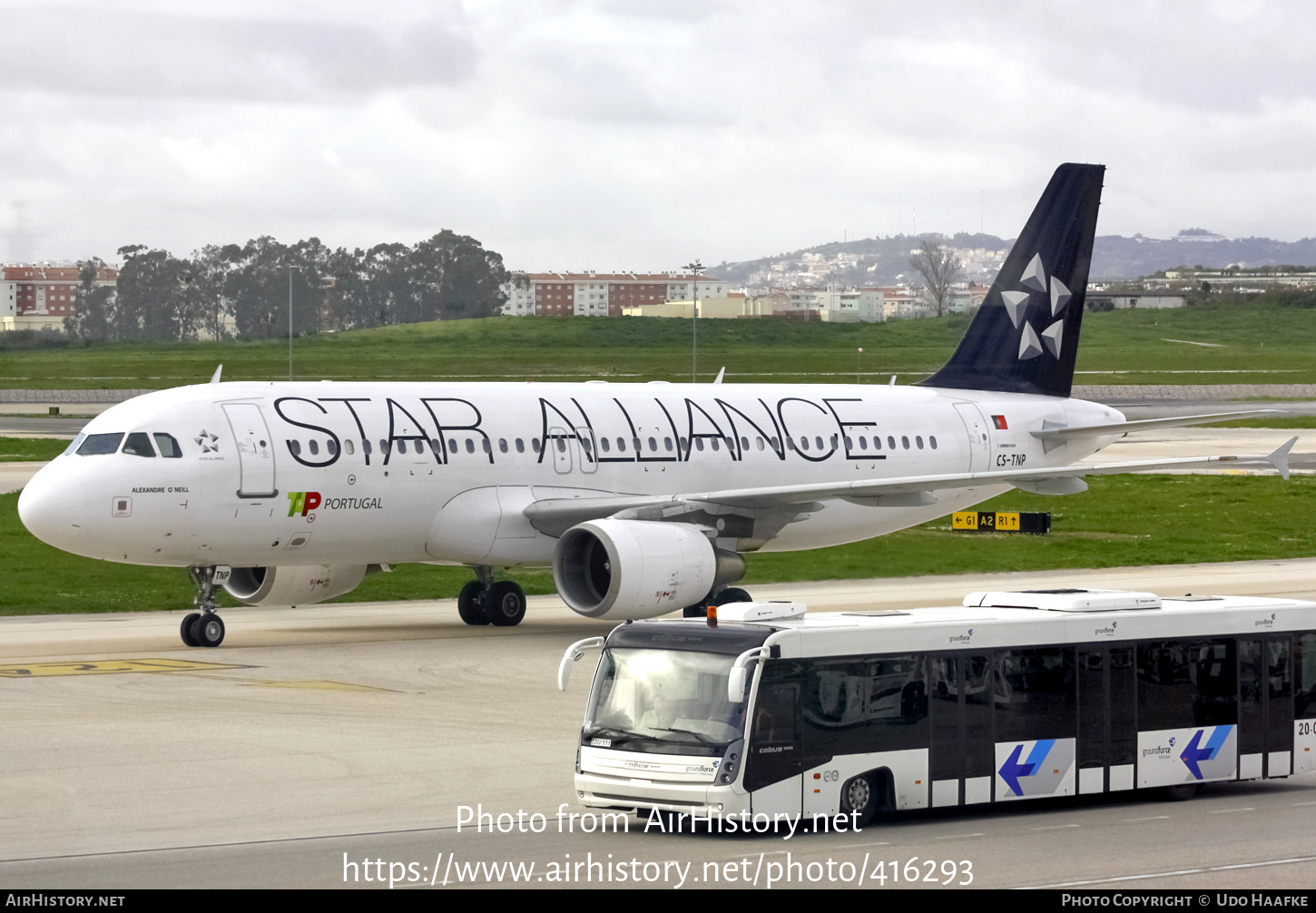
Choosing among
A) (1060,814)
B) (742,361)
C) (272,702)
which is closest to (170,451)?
(272,702)

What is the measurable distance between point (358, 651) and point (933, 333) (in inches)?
5106

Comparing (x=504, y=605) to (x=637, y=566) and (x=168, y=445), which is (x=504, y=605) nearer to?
(x=637, y=566)

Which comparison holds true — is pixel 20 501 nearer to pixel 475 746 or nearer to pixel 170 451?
pixel 170 451

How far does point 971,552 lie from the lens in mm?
48531

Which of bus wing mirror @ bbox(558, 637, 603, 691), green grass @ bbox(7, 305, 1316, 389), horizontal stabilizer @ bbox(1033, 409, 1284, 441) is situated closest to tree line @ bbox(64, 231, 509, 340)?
green grass @ bbox(7, 305, 1316, 389)

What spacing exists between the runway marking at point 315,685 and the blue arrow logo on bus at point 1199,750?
1240 cm

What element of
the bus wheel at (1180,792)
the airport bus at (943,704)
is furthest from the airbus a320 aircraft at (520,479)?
the bus wheel at (1180,792)

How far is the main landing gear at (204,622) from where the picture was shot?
105ft

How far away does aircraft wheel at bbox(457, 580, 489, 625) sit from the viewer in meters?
36.1

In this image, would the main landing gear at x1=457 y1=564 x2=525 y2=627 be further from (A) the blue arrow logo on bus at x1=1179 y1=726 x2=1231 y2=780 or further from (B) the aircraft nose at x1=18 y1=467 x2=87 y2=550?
(A) the blue arrow logo on bus at x1=1179 y1=726 x2=1231 y2=780

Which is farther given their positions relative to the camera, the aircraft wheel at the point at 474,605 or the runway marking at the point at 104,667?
the aircraft wheel at the point at 474,605

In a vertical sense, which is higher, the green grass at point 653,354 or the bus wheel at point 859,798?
the green grass at point 653,354

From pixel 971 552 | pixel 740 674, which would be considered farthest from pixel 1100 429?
pixel 740 674

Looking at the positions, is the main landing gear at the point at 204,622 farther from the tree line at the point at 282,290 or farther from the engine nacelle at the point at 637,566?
the tree line at the point at 282,290
